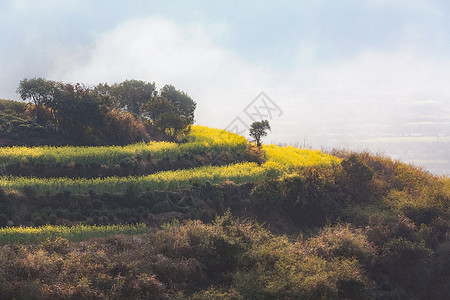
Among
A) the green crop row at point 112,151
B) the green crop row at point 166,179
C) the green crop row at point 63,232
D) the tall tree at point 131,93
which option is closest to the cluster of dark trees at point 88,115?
the green crop row at point 112,151

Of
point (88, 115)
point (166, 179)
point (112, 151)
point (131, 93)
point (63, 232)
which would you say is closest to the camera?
point (63, 232)

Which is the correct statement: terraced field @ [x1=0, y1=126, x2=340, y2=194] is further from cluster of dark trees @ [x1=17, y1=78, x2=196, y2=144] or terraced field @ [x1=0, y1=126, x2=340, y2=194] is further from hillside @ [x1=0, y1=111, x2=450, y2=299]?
cluster of dark trees @ [x1=17, y1=78, x2=196, y2=144]

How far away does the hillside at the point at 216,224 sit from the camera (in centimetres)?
1134

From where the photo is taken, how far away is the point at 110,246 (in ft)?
44.1

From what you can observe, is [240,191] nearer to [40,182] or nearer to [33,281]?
[40,182]

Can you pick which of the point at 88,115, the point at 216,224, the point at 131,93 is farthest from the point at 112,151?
the point at 131,93

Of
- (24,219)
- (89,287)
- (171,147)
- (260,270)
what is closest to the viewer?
(89,287)

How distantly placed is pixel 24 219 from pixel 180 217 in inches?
254

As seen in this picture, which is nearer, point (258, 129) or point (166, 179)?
point (166, 179)

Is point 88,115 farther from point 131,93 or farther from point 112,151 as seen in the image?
point 131,93

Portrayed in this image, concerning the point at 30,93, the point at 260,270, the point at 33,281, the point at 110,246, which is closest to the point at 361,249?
the point at 260,270

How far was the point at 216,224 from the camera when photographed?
48.4ft

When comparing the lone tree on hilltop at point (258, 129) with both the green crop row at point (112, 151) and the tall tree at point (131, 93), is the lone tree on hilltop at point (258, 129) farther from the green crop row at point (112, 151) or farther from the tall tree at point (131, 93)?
the tall tree at point (131, 93)

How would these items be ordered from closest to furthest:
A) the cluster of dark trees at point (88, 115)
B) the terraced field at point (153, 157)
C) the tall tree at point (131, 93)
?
the terraced field at point (153, 157), the cluster of dark trees at point (88, 115), the tall tree at point (131, 93)
